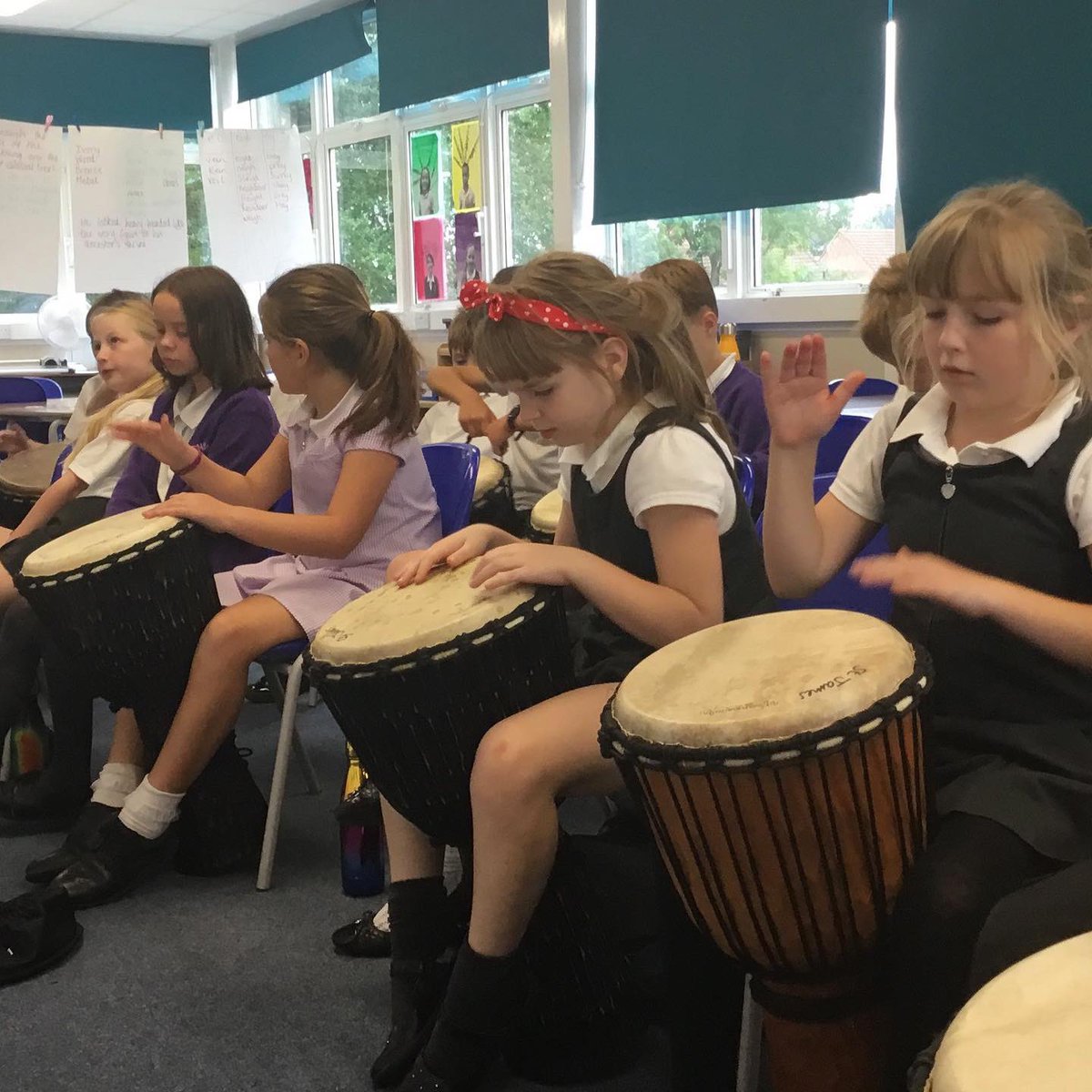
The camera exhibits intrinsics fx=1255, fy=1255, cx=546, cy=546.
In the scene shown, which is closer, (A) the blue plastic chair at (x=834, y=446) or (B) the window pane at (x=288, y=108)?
(A) the blue plastic chair at (x=834, y=446)

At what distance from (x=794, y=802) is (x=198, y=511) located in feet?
4.44

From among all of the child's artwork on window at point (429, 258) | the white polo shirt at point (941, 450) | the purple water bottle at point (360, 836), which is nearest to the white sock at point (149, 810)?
the purple water bottle at point (360, 836)

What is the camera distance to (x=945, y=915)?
1151 mm

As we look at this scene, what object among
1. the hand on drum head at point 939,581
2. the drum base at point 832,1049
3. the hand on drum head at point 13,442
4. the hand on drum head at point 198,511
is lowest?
the drum base at point 832,1049

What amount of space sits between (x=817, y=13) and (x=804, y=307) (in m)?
0.99

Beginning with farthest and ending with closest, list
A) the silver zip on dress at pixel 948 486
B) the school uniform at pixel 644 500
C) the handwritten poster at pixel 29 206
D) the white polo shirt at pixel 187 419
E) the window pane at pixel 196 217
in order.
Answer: the window pane at pixel 196 217 < the handwritten poster at pixel 29 206 < the white polo shirt at pixel 187 419 < the school uniform at pixel 644 500 < the silver zip on dress at pixel 948 486

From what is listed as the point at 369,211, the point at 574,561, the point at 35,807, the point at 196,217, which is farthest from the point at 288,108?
the point at 574,561

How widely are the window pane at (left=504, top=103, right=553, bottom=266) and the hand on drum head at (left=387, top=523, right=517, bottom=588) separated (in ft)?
13.9

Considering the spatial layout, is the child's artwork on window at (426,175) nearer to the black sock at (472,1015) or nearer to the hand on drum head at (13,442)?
the hand on drum head at (13,442)

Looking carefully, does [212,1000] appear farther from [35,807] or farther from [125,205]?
[125,205]

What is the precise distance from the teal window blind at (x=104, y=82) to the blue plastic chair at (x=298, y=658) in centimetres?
539

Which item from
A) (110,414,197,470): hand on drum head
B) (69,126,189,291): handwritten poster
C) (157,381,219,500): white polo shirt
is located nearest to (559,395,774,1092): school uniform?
(110,414,197,470): hand on drum head

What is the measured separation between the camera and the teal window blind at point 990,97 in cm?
328

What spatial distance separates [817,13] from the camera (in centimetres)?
405
